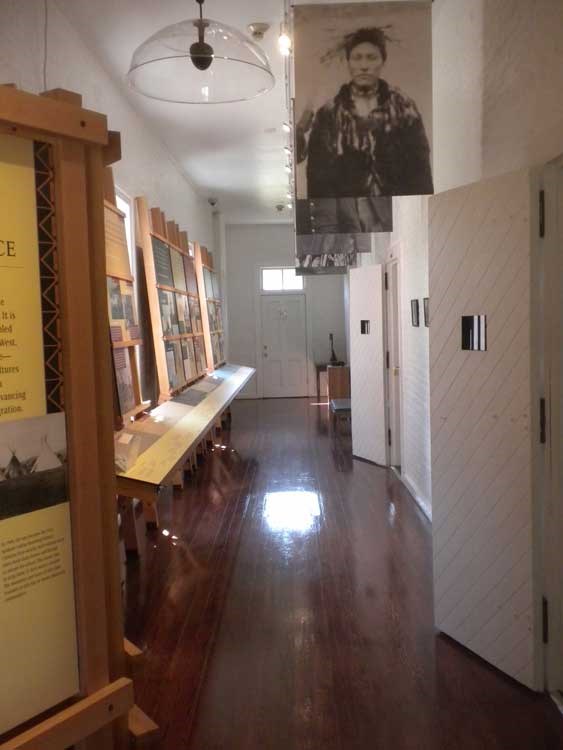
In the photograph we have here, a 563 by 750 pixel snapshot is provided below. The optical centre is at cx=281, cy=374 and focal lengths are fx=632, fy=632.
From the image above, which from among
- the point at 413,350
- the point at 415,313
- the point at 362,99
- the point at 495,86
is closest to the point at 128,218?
the point at 415,313

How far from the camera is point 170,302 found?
647 cm

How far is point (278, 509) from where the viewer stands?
5.46 m

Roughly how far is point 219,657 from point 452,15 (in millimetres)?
3905

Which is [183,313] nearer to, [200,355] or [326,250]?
[200,355]

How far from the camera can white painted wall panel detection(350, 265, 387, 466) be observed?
6.78 m

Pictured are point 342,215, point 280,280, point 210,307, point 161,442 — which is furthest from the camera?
point 280,280

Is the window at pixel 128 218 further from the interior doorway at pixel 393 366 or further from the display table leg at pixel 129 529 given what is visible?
the interior doorway at pixel 393 366

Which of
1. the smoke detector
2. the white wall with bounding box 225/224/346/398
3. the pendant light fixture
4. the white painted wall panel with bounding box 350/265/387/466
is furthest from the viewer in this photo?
the white wall with bounding box 225/224/346/398

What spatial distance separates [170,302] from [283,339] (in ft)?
23.2

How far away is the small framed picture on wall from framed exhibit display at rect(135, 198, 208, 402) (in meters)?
2.29

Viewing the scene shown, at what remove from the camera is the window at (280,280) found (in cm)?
1345

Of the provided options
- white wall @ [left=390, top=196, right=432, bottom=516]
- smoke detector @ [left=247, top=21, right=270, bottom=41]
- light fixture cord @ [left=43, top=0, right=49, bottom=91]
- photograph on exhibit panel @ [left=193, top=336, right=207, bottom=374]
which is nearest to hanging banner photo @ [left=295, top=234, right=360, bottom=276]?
white wall @ [left=390, top=196, right=432, bottom=516]

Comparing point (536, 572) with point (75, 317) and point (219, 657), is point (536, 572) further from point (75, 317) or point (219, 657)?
point (75, 317)

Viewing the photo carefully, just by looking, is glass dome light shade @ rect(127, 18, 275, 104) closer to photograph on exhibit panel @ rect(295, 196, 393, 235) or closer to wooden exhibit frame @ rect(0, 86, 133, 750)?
photograph on exhibit panel @ rect(295, 196, 393, 235)
